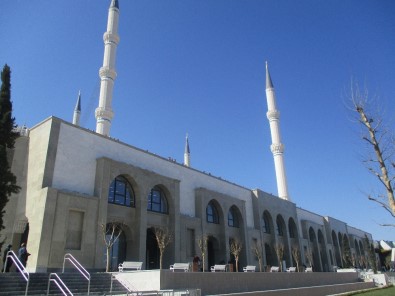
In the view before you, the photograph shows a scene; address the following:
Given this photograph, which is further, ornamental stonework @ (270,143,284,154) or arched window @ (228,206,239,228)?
ornamental stonework @ (270,143,284,154)

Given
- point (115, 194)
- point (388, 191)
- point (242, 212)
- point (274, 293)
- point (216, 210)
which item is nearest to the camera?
point (388, 191)

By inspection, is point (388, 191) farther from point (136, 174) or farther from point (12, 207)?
point (12, 207)

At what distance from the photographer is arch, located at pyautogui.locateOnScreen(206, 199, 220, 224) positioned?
31.4 metres

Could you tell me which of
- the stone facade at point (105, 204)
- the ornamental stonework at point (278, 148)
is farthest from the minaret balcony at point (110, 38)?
the ornamental stonework at point (278, 148)

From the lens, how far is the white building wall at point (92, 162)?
20781mm

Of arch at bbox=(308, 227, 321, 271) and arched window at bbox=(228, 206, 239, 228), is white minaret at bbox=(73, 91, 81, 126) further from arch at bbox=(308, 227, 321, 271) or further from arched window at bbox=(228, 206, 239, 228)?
arch at bbox=(308, 227, 321, 271)

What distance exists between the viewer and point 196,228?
92.5 ft

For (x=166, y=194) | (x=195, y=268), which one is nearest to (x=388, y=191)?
(x=195, y=268)

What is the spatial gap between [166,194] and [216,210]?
732 centimetres

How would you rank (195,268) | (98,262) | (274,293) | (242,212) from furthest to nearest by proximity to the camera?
(242,212)
(195,268)
(98,262)
(274,293)

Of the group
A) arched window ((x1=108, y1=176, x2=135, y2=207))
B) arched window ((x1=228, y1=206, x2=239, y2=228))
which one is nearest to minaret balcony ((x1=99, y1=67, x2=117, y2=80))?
arched window ((x1=108, y1=176, x2=135, y2=207))

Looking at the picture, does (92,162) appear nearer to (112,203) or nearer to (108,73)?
(112,203)

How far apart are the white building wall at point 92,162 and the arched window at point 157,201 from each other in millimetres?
1568

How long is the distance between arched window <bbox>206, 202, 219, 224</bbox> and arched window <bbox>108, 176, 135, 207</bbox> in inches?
363
